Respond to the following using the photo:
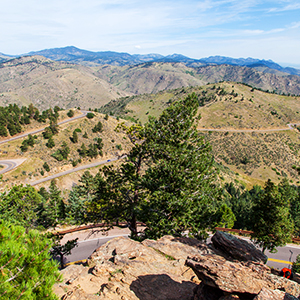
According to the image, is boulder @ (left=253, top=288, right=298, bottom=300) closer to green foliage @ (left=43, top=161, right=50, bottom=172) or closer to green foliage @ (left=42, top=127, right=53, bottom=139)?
green foliage @ (left=43, top=161, right=50, bottom=172)

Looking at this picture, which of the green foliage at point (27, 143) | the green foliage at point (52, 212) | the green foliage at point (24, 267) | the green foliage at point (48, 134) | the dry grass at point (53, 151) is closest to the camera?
the green foliage at point (24, 267)

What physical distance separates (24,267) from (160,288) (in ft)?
20.9

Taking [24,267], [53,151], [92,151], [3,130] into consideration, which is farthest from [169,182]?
[3,130]

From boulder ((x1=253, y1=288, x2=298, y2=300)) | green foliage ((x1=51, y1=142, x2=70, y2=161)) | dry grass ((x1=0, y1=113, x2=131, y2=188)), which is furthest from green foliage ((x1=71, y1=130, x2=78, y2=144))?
boulder ((x1=253, y1=288, x2=298, y2=300))

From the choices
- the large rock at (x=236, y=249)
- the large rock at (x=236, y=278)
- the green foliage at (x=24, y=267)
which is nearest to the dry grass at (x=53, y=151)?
the large rock at (x=236, y=249)

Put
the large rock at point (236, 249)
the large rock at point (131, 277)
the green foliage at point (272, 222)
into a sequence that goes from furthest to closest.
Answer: the green foliage at point (272, 222) → the large rock at point (236, 249) → the large rock at point (131, 277)

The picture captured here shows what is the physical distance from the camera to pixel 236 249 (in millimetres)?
11766

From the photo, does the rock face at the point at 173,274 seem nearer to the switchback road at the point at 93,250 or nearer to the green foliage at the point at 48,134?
the switchback road at the point at 93,250

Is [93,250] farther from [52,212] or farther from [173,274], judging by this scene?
[173,274]

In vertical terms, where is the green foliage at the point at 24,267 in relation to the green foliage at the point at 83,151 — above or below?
above

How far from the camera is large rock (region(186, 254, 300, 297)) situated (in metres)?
7.06

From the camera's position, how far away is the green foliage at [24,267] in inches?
193

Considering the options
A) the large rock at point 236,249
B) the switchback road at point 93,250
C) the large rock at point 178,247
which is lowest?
the switchback road at point 93,250

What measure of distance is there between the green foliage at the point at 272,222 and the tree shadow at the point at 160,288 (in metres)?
14.1
